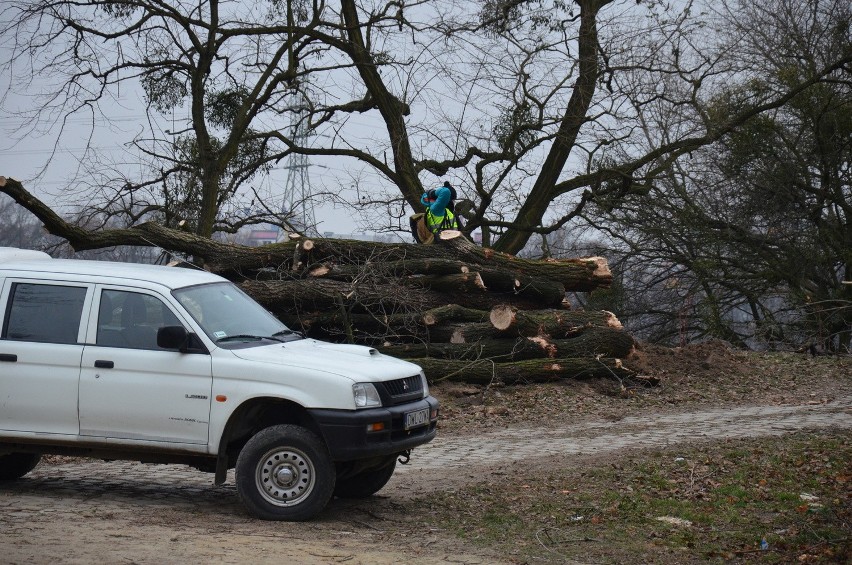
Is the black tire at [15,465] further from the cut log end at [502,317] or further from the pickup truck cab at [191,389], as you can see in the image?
the cut log end at [502,317]

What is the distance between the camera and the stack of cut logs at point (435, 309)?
51.9 ft

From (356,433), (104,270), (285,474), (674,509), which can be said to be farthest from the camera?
(104,270)

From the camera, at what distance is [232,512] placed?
779 cm

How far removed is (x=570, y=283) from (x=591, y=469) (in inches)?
332

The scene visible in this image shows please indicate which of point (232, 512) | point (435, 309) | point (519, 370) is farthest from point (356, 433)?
point (435, 309)

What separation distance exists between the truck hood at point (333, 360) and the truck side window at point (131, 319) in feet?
2.37

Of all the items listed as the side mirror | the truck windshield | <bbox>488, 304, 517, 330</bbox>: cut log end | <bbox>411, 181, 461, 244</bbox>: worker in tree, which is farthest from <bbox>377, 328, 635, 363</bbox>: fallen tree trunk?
the side mirror

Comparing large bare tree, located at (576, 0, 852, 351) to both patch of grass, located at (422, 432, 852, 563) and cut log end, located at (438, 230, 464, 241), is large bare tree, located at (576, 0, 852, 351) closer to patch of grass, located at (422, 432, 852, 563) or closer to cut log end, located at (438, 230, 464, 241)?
cut log end, located at (438, 230, 464, 241)

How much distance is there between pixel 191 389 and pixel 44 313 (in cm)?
154

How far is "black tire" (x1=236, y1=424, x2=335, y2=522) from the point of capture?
289 inches

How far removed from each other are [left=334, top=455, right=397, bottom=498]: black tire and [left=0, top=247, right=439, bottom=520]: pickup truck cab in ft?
0.06

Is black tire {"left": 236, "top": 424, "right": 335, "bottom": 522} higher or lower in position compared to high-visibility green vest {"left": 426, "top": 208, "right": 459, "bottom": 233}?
lower

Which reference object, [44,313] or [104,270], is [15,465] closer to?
[44,313]

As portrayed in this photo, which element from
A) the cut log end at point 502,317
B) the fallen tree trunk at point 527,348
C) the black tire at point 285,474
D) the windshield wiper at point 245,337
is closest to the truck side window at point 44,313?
the windshield wiper at point 245,337
